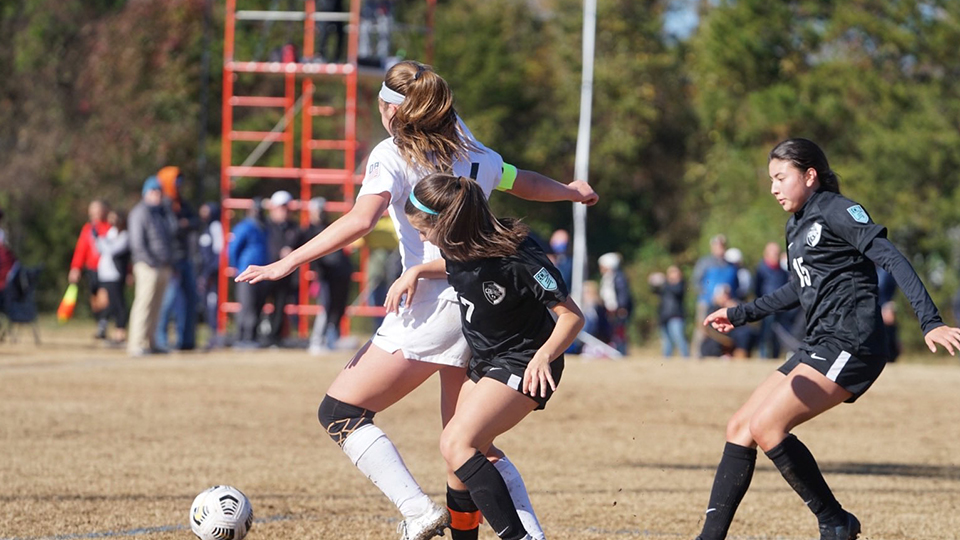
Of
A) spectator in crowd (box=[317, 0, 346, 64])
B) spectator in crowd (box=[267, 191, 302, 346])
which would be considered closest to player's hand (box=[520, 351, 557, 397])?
spectator in crowd (box=[267, 191, 302, 346])

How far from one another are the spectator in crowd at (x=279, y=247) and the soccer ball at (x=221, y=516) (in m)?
12.0

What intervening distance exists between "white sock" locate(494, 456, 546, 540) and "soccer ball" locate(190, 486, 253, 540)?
112 cm

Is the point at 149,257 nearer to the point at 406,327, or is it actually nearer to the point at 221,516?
the point at 221,516

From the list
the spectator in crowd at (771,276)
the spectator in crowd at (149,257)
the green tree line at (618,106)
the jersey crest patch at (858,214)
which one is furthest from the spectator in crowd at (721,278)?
the jersey crest patch at (858,214)

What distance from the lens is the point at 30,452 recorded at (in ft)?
28.2

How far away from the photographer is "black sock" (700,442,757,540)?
5.47m

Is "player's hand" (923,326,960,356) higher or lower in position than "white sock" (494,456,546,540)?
higher

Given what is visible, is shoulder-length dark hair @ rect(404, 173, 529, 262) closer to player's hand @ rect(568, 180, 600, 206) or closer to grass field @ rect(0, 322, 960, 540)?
player's hand @ rect(568, 180, 600, 206)

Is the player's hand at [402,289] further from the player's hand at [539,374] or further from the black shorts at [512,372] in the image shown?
the player's hand at [539,374]

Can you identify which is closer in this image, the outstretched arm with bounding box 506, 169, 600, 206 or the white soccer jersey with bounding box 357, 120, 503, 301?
the white soccer jersey with bounding box 357, 120, 503, 301

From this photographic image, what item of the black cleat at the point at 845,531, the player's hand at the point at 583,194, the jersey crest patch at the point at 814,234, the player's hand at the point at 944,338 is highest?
the player's hand at the point at 583,194

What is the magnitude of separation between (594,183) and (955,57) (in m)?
11.1

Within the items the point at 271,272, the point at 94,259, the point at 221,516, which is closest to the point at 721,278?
the point at 94,259

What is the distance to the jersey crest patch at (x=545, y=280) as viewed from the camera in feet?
15.6
